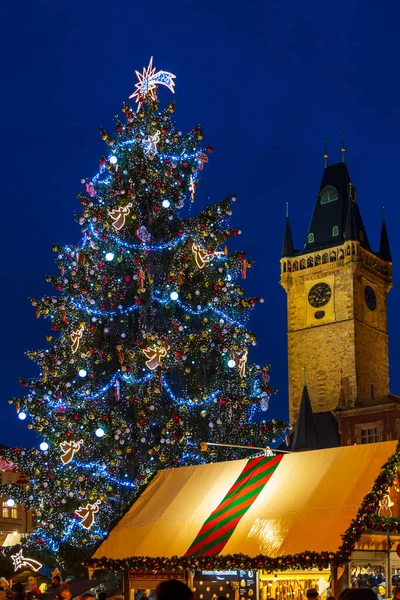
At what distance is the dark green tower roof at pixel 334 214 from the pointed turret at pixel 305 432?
15996mm

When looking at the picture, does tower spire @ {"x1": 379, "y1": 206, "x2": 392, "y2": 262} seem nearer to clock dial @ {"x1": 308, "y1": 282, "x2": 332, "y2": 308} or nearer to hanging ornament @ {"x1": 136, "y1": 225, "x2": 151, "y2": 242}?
clock dial @ {"x1": 308, "y1": 282, "x2": 332, "y2": 308}

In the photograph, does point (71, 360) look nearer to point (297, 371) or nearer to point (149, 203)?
point (149, 203)

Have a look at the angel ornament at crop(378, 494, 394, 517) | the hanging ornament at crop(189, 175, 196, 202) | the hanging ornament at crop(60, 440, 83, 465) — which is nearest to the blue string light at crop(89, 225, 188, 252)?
the hanging ornament at crop(189, 175, 196, 202)

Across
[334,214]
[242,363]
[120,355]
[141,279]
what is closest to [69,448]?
[120,355]

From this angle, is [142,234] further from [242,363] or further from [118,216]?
[242,363]

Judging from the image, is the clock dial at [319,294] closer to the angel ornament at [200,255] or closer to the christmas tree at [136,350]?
the christmas tree at [136,350]

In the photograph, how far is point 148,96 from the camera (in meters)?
24.1

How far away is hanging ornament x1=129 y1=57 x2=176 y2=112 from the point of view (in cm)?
2417

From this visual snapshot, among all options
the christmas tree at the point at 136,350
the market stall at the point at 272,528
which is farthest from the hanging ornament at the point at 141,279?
the market stall at the point at 272,528

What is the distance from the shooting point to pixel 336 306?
6700cm

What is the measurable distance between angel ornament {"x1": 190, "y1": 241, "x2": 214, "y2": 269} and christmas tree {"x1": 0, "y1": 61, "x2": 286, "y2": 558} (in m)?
0.04

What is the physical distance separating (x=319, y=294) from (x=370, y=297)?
4.32 m

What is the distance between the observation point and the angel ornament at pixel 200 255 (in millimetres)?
22062

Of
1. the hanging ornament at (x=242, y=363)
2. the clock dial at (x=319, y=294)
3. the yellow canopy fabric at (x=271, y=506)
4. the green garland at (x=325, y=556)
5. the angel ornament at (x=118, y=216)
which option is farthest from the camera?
the clock dial at (x=319, y=294)
